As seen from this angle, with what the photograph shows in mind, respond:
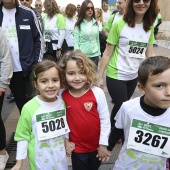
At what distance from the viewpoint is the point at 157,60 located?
4.92 feet

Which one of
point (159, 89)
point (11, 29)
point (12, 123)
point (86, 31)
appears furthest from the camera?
point (86, 31)

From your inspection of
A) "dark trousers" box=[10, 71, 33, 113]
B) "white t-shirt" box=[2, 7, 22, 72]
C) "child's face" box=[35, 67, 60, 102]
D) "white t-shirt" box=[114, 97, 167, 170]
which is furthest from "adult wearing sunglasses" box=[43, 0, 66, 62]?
"white t-shirt" box=[114, 97, 167, 170]

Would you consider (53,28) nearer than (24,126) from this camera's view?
No

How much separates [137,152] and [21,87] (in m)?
1.78

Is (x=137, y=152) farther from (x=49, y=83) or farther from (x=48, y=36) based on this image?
(x=48, y=36)

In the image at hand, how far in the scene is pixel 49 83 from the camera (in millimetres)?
1847

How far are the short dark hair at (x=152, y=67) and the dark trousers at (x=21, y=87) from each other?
1710mm

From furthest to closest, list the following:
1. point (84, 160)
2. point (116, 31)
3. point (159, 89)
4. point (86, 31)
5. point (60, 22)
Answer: point (60, 22) < point (86, 31) < point (116, 31) < point (84, 160) < point (159, 89)

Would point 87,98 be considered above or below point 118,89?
above

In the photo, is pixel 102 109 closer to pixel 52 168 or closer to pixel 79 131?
pixel 79 131

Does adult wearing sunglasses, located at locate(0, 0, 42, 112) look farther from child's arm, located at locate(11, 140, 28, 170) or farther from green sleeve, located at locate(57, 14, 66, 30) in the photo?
green sleeve, located at locate(57, 14, 66, 30)

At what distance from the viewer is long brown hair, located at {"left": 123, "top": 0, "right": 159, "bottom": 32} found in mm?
2426

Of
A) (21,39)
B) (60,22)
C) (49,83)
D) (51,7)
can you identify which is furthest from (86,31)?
(49,83)

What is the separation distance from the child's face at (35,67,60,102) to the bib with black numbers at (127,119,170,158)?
25.3 inches
